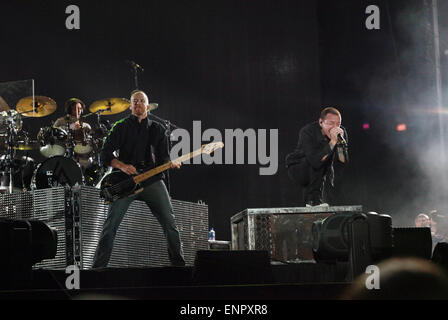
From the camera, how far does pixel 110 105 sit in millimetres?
9922

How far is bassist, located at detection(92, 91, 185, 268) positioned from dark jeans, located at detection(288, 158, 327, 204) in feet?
4.32

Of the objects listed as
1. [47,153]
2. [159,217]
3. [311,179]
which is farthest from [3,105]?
[311,179]

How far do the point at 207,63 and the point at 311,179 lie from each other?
5907mm

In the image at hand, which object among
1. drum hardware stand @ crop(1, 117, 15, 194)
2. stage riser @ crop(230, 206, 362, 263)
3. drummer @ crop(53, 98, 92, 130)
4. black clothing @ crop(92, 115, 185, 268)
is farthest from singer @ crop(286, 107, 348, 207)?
drum hardware stand @ crop(1, 117, 15, 194)

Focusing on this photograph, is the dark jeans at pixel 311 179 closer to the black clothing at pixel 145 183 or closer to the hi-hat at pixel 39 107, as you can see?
the black clothing at pixel 145 183

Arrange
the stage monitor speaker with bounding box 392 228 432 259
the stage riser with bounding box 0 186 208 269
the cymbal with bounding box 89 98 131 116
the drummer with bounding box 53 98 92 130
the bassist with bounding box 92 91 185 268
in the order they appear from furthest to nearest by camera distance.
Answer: the cymbal with bounding box 89 98 131 116 → the drummer with bounding box 53 98 92 130 → the stage riser with bounding box 0 186 208 269 → the bassist with bounding box 92 91 185 268 → the stage monitor speaker with bounding box 392 228 432 259

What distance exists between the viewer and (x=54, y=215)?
618 centimetres

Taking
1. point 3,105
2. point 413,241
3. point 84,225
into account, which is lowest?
point 413,241

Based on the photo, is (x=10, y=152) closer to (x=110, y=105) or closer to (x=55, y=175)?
(x=55, y=175)

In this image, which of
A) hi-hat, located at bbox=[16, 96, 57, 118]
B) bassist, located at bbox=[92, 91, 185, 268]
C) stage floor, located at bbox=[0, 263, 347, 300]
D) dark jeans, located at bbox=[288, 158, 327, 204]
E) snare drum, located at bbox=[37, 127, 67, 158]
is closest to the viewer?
stage floor, located at bbox=[0, 263, 347, 300]

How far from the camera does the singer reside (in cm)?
641

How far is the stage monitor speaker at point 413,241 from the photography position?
4.21 m

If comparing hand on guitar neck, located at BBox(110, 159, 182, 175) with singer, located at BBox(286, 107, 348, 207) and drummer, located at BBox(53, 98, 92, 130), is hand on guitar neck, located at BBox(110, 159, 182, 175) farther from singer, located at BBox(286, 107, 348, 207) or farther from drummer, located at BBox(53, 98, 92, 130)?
drummer, located at BBox(53, 98, 92, 130)

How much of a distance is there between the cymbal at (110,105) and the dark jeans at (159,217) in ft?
13.4
